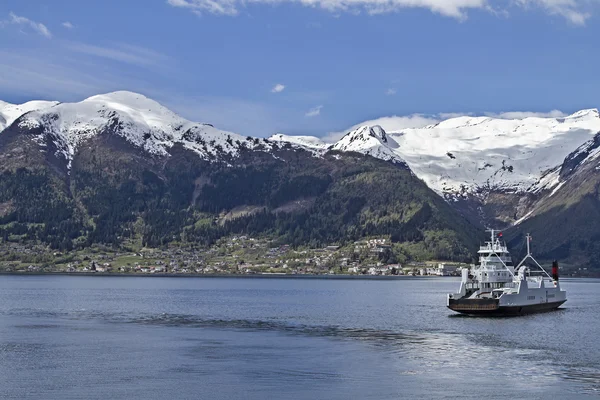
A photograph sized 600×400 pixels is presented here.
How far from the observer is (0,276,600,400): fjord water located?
273 feet

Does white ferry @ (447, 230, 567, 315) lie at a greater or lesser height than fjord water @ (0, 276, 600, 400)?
greater

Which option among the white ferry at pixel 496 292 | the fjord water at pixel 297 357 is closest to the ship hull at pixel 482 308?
the white ferry at pixel 496 292

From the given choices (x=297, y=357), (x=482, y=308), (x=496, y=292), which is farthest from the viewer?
(x=496, y=292)

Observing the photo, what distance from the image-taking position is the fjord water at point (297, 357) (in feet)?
273

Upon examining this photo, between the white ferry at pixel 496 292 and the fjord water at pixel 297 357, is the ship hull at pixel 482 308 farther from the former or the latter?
the fjord water at pixel 297 357

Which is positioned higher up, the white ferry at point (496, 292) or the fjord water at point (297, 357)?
the white ferry at point (496, 292)

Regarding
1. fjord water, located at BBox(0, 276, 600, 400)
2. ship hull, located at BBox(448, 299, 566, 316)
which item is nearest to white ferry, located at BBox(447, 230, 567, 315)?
ship hull, located at BBox(448, 299, 566, 316)

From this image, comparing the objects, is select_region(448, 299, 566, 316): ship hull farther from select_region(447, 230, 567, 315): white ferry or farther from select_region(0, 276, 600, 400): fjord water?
select_region(0, 276, 600, 400): fjord water

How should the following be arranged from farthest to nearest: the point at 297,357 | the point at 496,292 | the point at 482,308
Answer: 1. the point at 496,292
2. the point at 482,308
3. the point at 297,357

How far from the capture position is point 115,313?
176m

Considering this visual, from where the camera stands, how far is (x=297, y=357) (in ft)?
343

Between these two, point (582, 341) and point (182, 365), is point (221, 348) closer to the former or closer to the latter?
point (182, 365)

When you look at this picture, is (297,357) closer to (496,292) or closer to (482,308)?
(482,308)

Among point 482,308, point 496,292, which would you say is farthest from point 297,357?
point 496,292
